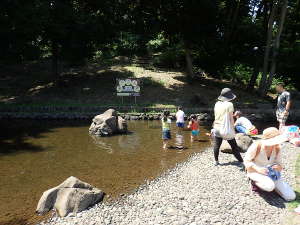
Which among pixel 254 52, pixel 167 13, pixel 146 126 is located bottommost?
pixel 146 126

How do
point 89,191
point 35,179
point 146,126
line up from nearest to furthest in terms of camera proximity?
point 89,191
point 35,179
point 146,126

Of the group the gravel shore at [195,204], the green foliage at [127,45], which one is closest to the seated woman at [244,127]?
the gravel shore at [195,204]

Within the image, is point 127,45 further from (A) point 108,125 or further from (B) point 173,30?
(A) point 108,125

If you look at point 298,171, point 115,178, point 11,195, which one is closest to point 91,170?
point 115,178

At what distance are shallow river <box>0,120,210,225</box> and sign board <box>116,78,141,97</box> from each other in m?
5.03

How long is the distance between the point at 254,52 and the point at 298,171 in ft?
65.4

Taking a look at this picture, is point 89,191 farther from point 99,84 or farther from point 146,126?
point 99,84

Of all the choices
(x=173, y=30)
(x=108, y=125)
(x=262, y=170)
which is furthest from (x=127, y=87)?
(x=262, y=170)

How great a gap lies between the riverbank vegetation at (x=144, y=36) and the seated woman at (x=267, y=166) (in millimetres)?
15195

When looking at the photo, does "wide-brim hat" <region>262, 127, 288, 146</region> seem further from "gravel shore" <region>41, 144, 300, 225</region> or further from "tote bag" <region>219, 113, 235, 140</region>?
"tote bag" <region>219, 113, 235, 140</region>

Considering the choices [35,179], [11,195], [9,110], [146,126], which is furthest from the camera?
[9,110]

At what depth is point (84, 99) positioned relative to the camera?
23.8 meters

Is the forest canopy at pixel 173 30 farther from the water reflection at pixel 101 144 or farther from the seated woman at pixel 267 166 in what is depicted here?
the seated woman at pixel 267 166

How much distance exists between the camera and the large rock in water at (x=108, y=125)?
53.9 ft
